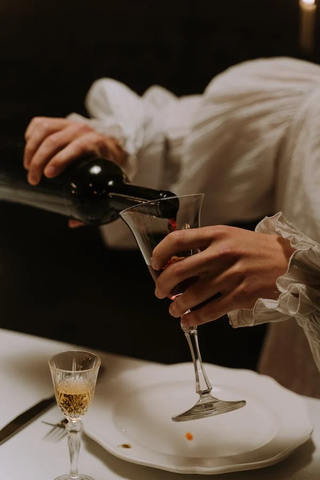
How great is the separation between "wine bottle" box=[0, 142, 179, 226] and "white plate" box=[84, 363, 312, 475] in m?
0.27

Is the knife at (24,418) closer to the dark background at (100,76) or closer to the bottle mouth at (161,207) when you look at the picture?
the bottle mouth at (161,207)

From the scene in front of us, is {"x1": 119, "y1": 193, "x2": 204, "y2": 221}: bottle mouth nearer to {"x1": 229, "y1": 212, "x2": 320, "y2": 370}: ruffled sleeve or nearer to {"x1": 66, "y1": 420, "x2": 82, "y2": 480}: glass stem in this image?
{"x1": 229, "y1": 212, "x2": 320, "y2": 370}: ruffled sleeve

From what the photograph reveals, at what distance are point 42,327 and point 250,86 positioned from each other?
1470 mm

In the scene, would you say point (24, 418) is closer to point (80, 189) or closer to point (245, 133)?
point (80, 189)

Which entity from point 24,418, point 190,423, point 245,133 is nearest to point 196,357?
point 190,423

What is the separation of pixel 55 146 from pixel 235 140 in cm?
51

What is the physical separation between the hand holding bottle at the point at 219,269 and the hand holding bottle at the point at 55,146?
359 millimetres

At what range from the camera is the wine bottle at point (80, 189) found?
0.92m

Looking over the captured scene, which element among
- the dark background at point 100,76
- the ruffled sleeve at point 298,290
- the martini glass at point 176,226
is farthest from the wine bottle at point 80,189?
the dark background at point 100,76

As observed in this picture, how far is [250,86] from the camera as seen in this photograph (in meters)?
1.36

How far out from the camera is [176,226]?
74 cm

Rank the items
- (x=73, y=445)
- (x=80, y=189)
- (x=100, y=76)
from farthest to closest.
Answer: (x=100, y=76) < (x=80, y=189) < (x=73, y=445)

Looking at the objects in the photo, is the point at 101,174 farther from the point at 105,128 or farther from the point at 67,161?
the point at 105,128

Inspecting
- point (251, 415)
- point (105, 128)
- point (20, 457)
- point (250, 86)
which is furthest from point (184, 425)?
point (250, 86)
